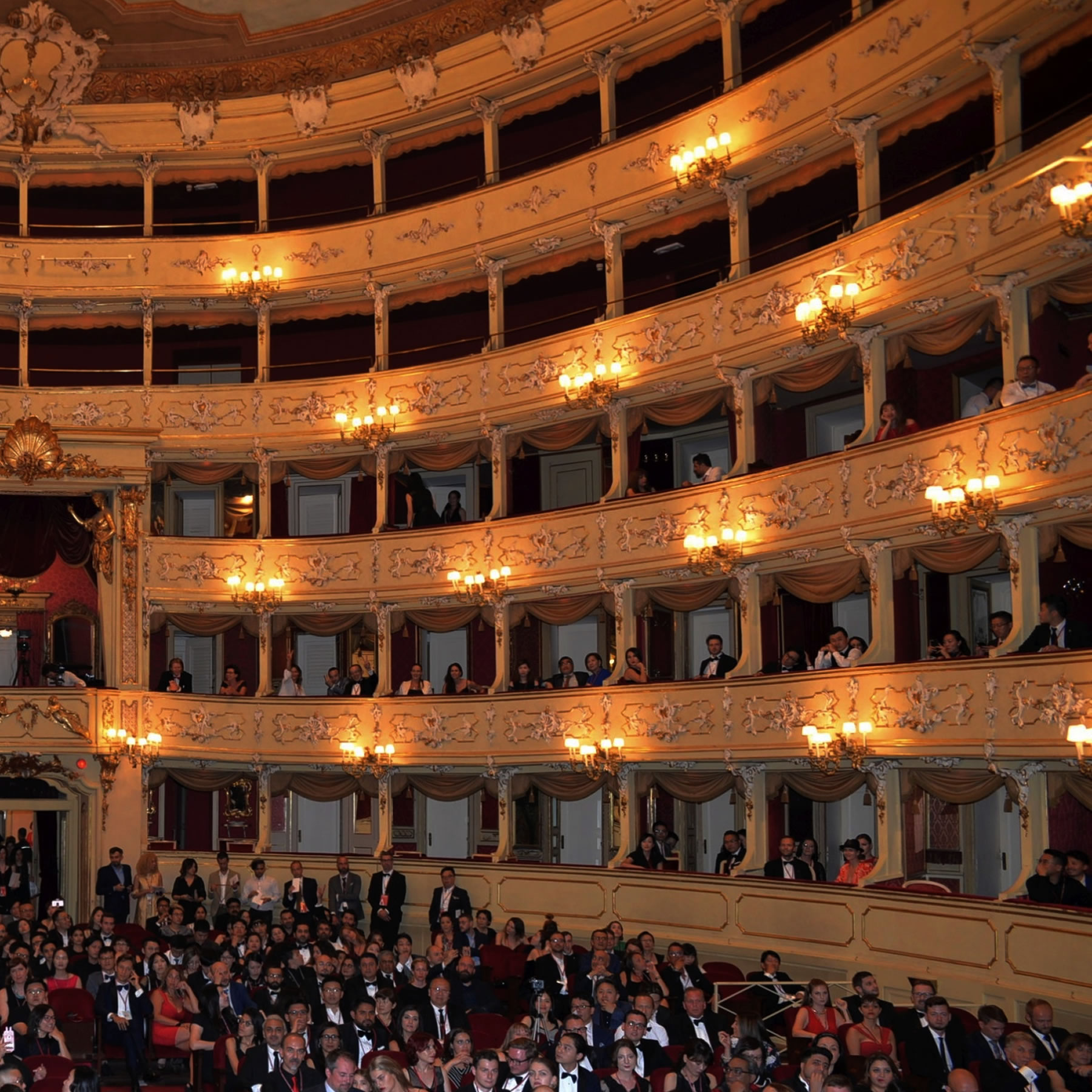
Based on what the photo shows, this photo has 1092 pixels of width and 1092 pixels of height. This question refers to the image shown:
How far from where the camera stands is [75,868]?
2794cm

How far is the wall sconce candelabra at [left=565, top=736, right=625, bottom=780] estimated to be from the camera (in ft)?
78.3

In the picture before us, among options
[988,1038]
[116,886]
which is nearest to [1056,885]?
[988,1038]

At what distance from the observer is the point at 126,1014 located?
1540cm

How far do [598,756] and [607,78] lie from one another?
38.2ft

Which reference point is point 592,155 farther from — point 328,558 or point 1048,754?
point 1048,754

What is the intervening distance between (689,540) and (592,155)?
7283 millimetres

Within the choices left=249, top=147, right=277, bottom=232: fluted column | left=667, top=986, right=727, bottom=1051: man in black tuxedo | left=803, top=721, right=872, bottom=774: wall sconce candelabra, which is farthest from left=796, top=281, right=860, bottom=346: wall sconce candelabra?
left=249, top=147, right=277, bottom=232: fluted column

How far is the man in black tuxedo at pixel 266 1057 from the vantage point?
39.5ft

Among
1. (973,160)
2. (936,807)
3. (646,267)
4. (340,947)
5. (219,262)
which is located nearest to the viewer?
(340,947)

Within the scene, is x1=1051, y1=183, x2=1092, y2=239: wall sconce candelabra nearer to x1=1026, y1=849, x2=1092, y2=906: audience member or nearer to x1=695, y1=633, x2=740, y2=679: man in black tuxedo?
x1=1026, y1=849, x2=1092, y2=906: audience member

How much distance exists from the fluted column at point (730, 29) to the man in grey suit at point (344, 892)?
14.1 metres

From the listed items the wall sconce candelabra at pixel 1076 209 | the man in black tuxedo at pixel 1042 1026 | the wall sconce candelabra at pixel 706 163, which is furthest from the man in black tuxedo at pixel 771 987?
the wall sconce candelabra at pixel 706 163

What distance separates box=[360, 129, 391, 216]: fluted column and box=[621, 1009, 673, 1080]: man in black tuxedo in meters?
20.2

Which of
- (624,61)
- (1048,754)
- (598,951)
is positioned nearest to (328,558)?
(624,61)
